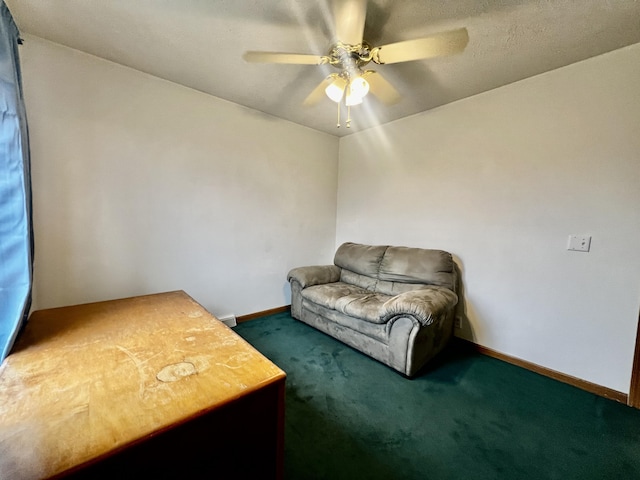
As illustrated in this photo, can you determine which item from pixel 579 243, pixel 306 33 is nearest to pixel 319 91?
pixel 306 33

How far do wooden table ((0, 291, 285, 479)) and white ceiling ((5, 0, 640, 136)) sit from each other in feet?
6.11

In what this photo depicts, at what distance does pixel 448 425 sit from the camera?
1.55 meters

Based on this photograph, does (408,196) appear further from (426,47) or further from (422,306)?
(426,47)

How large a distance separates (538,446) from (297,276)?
225 centimetres

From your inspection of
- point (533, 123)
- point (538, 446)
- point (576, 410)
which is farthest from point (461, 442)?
point (533, 123)

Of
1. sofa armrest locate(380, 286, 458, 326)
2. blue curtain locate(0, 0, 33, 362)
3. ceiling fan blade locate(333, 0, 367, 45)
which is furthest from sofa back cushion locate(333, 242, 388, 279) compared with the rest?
blue curtain locate(0, 0, 33, 362)

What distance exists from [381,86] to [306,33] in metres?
0.60

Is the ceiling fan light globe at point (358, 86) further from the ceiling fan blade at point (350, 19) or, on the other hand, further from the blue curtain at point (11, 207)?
the blue curtain at point (11, 207)

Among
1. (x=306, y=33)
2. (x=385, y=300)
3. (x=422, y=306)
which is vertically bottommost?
(x=385, y=300)

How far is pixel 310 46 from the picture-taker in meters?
1.78

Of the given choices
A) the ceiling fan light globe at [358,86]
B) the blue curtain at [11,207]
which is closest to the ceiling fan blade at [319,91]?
the ceiling fan light globe at [358,86]

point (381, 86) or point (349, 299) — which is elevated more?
point (381, 86)

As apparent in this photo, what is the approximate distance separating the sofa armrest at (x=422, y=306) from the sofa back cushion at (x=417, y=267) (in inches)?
10.2

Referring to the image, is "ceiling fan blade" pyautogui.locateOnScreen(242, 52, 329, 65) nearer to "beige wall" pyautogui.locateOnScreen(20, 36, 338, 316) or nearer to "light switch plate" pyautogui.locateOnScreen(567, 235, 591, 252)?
"beige wall" pyautogui.locateOnScreen(20, 36, 338, 316)
